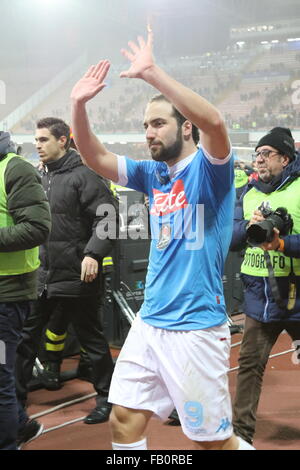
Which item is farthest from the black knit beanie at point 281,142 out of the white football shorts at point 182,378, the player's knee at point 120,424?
the player's knee at point 120,424

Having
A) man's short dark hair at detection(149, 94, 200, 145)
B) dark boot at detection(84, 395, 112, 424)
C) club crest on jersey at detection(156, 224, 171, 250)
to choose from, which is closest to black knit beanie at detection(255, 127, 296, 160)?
man's short dark hair at detection(149, 94, 200, 145)

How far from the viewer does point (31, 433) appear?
3.36 m

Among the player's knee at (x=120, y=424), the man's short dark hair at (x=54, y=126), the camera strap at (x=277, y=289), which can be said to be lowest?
the player's knee at (x=120, y=424)

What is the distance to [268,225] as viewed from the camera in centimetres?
284

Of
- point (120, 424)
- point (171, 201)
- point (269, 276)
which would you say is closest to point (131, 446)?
point (120, 424)

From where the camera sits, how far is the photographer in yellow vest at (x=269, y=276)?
10.1ft

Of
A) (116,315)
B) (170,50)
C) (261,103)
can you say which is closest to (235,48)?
(170,50)

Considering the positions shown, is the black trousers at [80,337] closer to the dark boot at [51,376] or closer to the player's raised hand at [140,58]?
the dark boot at [51,376]

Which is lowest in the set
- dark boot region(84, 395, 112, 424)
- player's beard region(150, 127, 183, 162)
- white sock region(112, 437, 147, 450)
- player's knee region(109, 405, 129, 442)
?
dark boot region(84, 395, 112, 424)

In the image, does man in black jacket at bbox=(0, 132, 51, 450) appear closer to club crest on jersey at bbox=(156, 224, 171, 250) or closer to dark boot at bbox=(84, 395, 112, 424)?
club crest on jersey at bbox=(156, 224, 171, 250)

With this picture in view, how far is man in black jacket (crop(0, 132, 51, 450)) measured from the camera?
264cm

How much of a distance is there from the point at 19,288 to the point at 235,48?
89.9 ft

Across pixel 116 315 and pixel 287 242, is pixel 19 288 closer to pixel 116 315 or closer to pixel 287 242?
pixel 287 242

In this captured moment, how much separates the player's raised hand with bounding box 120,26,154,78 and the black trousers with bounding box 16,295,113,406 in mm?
2064
